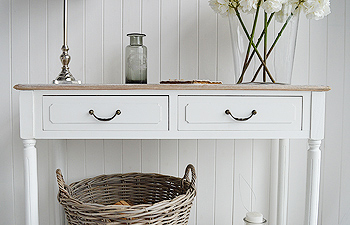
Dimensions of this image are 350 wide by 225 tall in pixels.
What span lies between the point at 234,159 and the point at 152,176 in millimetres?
418

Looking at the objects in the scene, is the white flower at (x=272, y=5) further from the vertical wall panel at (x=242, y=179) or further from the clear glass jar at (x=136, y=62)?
the vertical wall panel at (x=242, y=179)

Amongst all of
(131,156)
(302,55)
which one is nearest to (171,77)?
(131,156)

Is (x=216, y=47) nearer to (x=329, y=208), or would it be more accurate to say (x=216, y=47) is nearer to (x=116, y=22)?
(x=116, y=22)

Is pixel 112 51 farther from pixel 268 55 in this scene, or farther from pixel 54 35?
pixel 268 55

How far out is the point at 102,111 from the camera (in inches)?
49.9

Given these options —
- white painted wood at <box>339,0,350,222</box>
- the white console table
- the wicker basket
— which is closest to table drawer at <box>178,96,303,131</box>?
the white console table

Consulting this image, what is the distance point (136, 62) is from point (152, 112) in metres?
0.33

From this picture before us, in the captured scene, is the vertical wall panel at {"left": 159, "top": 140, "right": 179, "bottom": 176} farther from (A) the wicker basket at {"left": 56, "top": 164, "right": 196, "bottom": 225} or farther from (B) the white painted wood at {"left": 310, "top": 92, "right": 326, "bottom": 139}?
(B) the white painted wood at {"left": 310, "top": 92, "right": 326, "bottom": 139}

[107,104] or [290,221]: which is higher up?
[107,104]

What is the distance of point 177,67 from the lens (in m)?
1.73

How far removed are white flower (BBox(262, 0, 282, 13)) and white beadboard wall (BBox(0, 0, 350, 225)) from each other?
0.39 metres

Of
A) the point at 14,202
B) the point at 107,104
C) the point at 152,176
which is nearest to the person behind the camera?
the point at 107,104

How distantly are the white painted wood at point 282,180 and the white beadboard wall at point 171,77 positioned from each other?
5 cm

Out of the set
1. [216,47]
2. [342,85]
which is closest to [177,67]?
[216,47]
